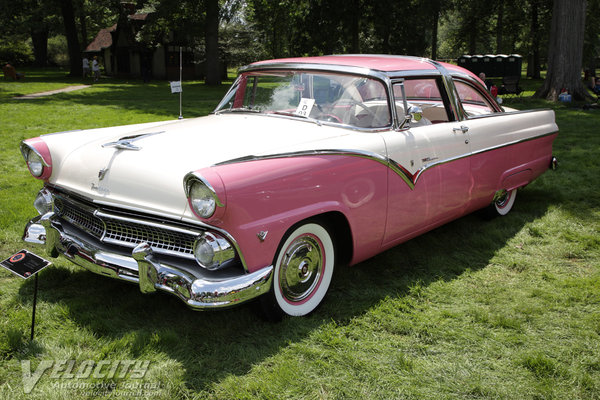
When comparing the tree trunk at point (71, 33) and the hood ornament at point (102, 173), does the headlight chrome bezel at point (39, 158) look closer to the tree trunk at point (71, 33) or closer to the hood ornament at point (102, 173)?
the hood ornament at point (102, 173)

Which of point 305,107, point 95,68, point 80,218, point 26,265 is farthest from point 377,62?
point 95,68

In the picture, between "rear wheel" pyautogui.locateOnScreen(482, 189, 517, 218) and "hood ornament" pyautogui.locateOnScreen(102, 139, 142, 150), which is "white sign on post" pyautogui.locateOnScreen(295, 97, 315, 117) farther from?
"rear wheel" pyautogui.locateOnScreen(482, 189, 517, 218)

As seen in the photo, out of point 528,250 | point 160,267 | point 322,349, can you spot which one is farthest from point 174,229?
point 528,250

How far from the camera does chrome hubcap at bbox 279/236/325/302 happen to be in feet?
10.2

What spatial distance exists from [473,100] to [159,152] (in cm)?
335

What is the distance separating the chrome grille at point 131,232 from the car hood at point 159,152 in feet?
0.30

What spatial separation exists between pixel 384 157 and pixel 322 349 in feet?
4.41

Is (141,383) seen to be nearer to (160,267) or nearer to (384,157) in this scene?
(160,267)

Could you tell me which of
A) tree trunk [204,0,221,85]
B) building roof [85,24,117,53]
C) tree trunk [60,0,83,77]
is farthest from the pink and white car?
building roof [85,24,117,53]

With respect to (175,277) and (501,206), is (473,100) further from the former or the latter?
(175,277)

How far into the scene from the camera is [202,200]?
2713 mm

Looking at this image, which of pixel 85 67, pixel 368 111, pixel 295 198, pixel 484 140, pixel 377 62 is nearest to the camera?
pixel 295 198

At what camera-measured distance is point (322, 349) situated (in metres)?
2.96

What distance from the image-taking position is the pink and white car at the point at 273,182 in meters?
2.79
